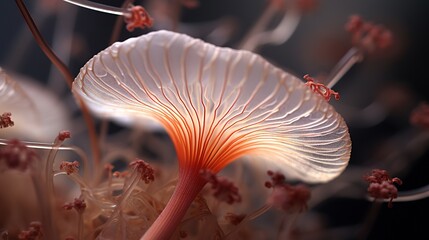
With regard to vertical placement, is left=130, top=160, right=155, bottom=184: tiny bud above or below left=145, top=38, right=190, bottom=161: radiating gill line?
below

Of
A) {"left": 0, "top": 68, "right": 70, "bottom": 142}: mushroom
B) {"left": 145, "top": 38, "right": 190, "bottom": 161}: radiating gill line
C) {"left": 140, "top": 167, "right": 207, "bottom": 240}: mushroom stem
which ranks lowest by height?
{"left": 0, "top": 68, "right": 70, "bottom": 142}: mushroom

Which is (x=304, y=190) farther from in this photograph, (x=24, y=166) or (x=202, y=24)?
(x=202, y=24)

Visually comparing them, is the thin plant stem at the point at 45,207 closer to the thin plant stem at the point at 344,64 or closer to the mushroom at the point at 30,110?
the mushroom at the point at 30,110

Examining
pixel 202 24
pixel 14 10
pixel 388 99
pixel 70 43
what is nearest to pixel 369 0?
pixel 388 99

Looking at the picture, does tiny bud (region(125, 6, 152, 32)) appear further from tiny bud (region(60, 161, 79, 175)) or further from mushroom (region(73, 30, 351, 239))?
tiny bud (region(60, 161, 79, 175))

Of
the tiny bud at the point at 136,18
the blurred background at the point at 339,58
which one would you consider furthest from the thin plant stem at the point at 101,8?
the blurred background at the point at 339,58

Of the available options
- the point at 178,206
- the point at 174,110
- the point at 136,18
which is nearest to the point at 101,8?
the point at 136,18

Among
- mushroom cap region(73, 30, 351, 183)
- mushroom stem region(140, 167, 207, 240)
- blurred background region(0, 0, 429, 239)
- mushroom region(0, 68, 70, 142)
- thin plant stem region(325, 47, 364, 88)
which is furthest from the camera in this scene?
blurred background region(0, 0, 429, 239)

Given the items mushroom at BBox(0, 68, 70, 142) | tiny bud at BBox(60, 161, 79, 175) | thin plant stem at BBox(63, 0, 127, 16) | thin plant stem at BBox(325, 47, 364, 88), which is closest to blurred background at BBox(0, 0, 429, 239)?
mushroom at BBox(0, 68, 70, 142)
